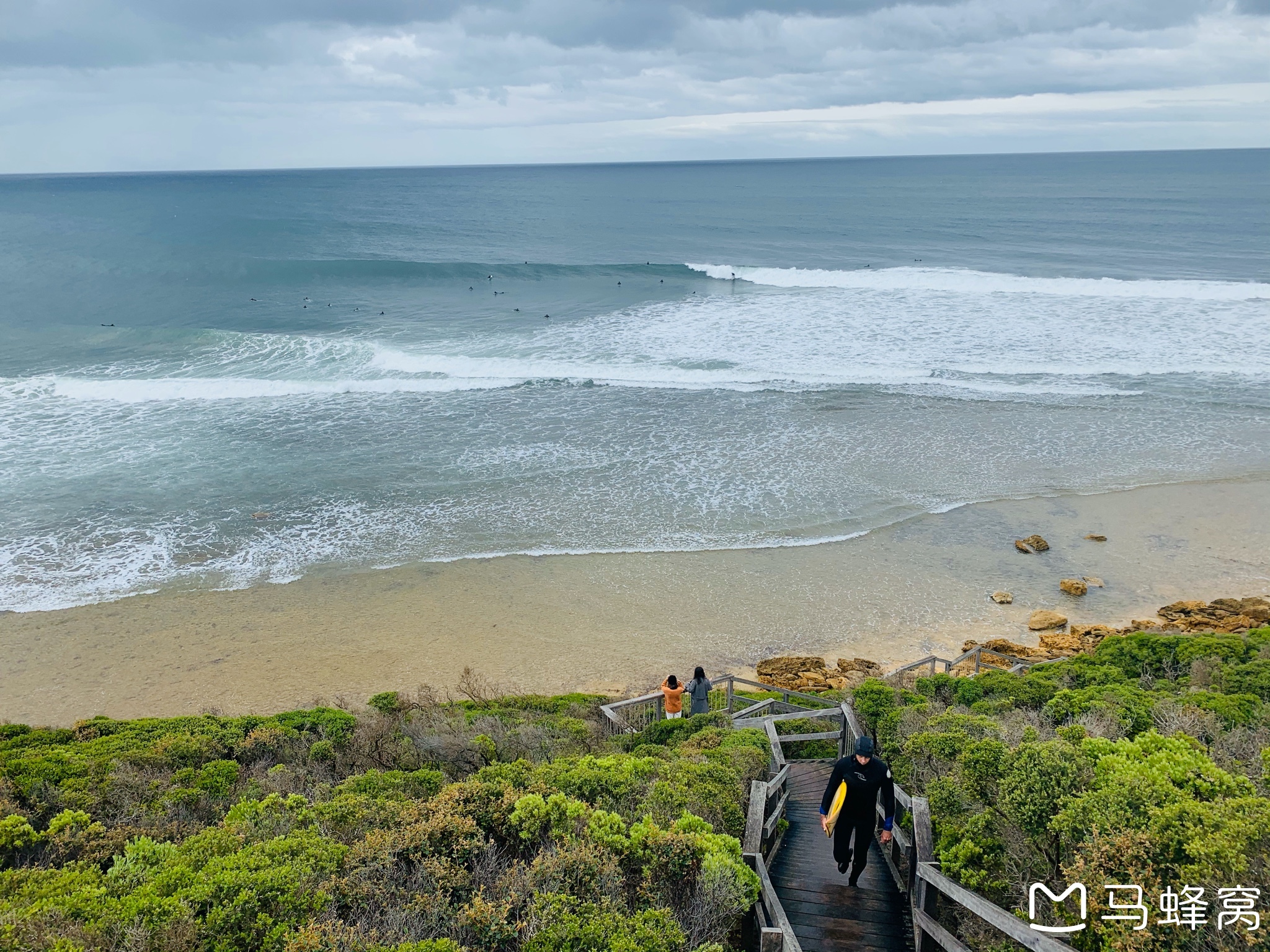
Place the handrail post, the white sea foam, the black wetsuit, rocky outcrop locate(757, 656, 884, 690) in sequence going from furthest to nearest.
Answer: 1. the white sea foam
2. rocky outcrop locate(757, 656, 884, 690)
3. the black wetsuit
4. the handrail post

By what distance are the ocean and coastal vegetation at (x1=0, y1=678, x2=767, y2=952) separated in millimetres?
8823

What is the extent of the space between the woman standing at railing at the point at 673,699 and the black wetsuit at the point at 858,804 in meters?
4.46

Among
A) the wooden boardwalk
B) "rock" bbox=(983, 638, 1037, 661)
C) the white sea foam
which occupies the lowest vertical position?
"rock" bbox=(983, 638, 1037, 661)

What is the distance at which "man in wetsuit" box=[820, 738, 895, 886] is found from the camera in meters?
6.07

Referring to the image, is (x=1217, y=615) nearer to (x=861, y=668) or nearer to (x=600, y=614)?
(x=861, y=668)

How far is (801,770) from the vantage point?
8672mm

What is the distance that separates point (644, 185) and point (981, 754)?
153 metres

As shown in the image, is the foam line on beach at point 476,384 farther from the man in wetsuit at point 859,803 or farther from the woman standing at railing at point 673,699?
the man in wetsuit at point 859,803

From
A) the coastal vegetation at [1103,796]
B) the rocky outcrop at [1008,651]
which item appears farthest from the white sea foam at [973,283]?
the coastal vegetation at [1103,796]

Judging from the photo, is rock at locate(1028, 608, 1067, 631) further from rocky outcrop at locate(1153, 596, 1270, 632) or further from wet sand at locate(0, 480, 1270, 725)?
rocky outcrop at locate(1153, 596, 1270, 632)

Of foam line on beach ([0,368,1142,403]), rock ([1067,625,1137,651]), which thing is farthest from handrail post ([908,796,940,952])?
foam line on beach ([0,368,1142,403])

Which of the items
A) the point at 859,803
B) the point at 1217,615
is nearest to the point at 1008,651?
the point at 1217,615

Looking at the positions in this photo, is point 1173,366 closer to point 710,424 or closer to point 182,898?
point 710,424

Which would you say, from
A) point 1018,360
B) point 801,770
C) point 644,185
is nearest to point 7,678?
point 801,770
